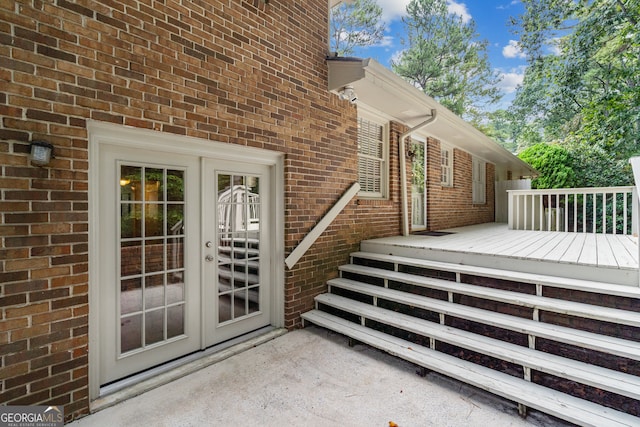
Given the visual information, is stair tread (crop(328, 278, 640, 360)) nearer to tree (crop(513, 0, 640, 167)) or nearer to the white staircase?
the white staircase

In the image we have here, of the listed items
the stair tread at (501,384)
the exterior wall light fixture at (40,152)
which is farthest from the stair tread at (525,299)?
the exterior wall light fixture at (40,152)

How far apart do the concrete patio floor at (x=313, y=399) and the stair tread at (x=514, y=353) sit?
0.33 metres

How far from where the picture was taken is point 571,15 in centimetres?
872

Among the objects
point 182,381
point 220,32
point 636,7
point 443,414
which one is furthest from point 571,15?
point 182,381

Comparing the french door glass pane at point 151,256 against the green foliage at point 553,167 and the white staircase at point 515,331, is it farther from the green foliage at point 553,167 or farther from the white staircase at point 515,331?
the green foliage at point 553,167

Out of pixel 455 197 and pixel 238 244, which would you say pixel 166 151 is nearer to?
pixel 238 244

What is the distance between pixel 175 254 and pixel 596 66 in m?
12.2

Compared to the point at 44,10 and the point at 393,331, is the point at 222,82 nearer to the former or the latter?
the point at 44,10

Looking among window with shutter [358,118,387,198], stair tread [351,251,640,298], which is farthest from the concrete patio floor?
window with shutter [358,118,387,198]

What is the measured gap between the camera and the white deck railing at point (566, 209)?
5.12 metres

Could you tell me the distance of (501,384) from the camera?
2.25 metres

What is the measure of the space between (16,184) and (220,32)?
2174 millimetres

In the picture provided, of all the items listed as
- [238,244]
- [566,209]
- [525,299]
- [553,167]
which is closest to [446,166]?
[566,209]

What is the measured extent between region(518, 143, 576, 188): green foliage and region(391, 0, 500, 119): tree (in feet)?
17.0
